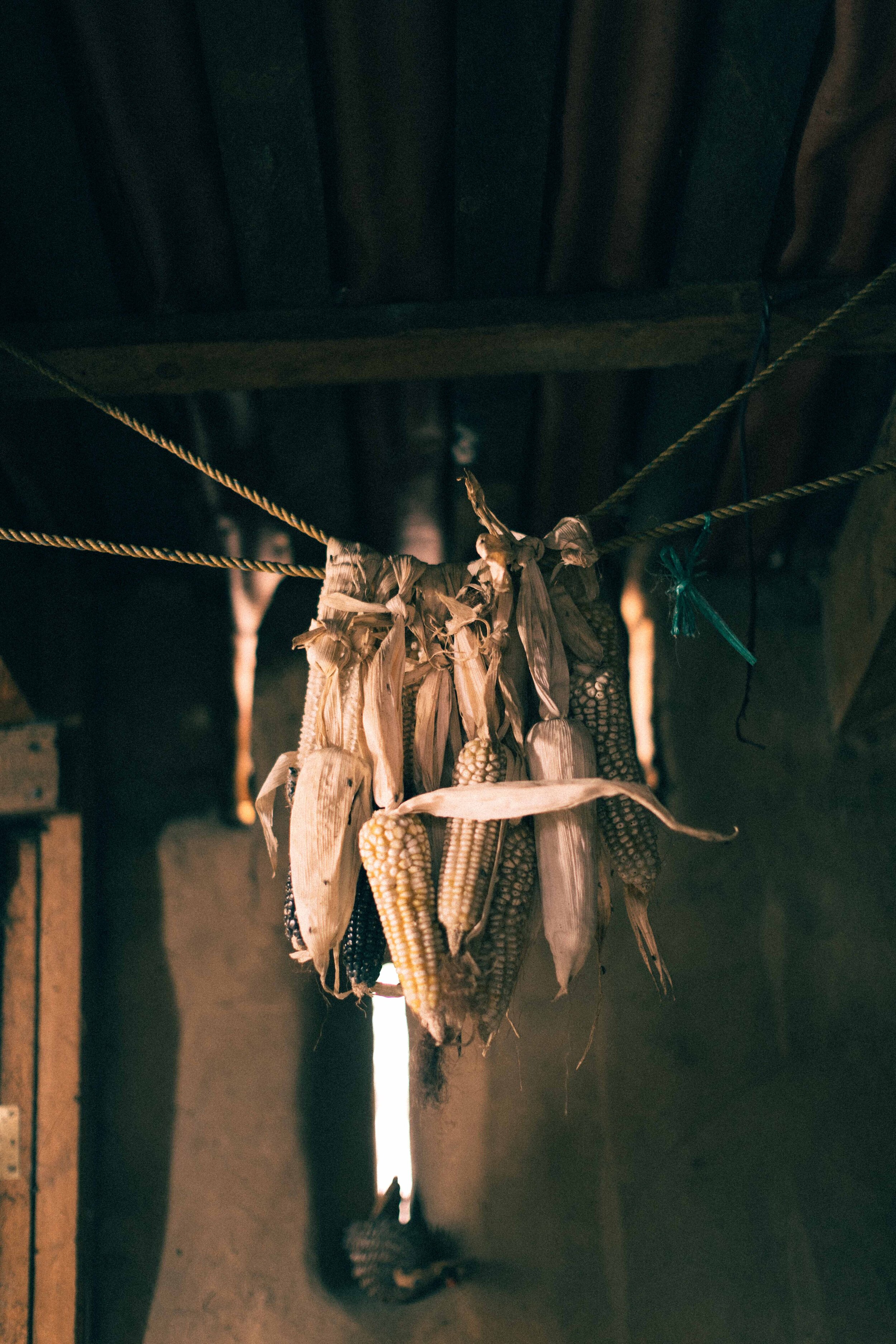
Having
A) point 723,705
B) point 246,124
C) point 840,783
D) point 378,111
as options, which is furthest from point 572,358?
point 840,783

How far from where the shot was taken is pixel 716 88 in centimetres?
250

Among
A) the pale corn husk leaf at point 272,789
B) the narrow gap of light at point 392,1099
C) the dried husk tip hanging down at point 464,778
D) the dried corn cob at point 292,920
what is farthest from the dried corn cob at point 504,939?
the narrow gap of light at point 392,1099

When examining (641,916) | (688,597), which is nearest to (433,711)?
(641,916)

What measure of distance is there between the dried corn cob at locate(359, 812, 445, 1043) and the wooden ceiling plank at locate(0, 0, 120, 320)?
6.20 feet

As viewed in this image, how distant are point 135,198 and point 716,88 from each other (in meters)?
1.61

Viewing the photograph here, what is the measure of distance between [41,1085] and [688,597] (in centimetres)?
305

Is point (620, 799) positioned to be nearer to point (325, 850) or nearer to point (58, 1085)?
point (325, 850)

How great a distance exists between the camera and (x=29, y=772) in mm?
3588

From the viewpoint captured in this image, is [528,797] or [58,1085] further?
[58,1085]

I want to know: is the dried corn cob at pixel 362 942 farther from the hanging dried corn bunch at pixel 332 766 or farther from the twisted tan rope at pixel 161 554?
the twisted tan rope at pixel 161 554

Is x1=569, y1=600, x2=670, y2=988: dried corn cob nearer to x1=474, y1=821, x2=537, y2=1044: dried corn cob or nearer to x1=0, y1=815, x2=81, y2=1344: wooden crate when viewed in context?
x1=474, y1=821, x2=537, y2=1044: dried corn cob

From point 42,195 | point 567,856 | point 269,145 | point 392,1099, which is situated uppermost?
point 269,145

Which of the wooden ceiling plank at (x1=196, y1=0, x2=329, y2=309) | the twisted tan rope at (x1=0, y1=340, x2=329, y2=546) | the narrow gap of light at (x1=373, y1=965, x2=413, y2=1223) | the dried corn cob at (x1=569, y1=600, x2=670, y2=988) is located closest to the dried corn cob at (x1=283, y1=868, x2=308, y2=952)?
the dried corn cob at (x1=569, y1=600, x2=670, y2=988)

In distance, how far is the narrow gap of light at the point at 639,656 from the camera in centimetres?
385
